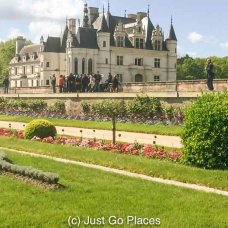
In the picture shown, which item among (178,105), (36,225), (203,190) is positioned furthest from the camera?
(178,105)

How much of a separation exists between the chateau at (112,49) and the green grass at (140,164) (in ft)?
158

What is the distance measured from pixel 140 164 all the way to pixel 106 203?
4.15 meters

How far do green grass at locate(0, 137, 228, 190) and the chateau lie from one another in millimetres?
48006

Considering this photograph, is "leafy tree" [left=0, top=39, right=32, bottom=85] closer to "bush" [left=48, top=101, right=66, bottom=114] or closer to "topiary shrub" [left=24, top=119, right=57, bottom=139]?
"bush" [left=48, top=101, right=66, bottom=114]

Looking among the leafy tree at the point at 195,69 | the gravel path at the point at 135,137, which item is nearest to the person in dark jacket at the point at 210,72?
the gravel path at the point at 135,137

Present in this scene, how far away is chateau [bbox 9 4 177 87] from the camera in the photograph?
64.6 m

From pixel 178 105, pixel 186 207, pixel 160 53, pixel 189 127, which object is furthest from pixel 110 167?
pixel 160 53

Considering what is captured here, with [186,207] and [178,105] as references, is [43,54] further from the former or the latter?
[186,207]

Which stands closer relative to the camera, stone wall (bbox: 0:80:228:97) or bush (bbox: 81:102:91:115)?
stone wall (bbox: 0:80:228:97)

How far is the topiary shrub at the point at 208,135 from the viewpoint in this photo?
12.0m

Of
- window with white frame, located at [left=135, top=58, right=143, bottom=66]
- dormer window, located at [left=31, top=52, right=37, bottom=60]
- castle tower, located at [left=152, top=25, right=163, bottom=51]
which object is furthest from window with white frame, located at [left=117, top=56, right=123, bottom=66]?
dormer window, located at [left=31, top=52, right=37, bottom=60]

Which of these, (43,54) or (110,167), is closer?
(110,167)

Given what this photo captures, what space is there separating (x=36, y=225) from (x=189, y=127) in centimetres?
626

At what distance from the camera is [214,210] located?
26.5ft
